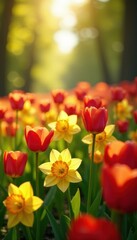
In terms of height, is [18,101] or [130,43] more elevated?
[130,43]

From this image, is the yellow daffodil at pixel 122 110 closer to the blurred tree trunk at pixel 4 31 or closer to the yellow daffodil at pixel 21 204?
the yellow daffodil at pixel 21 204

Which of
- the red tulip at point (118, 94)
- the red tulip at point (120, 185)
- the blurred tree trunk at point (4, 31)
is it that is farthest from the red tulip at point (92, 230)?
the blurred tree trunk at point (4, 31)

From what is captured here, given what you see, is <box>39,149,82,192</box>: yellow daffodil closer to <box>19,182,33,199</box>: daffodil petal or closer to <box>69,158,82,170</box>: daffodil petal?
<box>69,158,82,170</box>: daffodil petal

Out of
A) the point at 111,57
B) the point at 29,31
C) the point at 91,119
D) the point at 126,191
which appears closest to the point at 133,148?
the point at 126,191

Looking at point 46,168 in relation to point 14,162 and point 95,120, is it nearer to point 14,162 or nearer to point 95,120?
point 14,162

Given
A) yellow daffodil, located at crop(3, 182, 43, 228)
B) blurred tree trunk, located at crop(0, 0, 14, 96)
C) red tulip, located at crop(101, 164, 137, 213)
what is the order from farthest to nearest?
blurred tree trunk, located at crop(0, 0, 14, 96) < yellow daffodil, located at crop(3, 182, 43, 228) < red tulip, located at crop(101, 164, 137, 213)

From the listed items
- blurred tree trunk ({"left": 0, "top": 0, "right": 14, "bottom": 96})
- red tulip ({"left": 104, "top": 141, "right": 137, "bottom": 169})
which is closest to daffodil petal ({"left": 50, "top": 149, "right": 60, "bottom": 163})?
red tulip ({"left": 104, "top": 141, "right": 137, "bottom": 169})

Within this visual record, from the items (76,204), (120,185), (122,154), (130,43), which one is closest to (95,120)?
(76,204)
